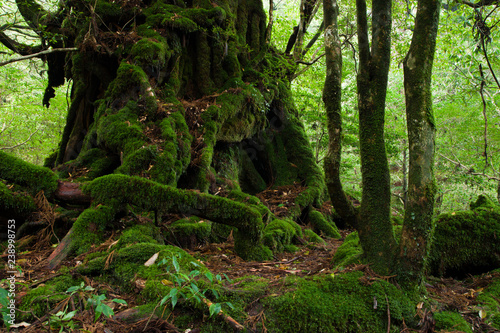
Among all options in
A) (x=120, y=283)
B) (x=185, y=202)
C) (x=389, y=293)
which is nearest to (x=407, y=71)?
(x=389, y=293)

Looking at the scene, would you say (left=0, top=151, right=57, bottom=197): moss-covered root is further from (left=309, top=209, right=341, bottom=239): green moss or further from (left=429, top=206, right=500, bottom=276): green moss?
(left=309, top=209, right=341, bottom=239): green moss

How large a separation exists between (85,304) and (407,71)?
3381mm

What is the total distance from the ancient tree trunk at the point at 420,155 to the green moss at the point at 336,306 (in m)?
0.33

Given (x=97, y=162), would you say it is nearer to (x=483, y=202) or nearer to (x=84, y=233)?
(x=84, y=233)


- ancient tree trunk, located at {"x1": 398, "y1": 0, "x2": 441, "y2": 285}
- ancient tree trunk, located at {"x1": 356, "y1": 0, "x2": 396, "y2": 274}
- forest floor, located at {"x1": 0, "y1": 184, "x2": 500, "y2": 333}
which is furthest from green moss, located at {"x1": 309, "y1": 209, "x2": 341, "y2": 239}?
ancient tree trunk, located at {"x1": 398, "y1": 0, "x2": 441, "y2": 285}

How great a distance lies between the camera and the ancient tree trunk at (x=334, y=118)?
10.3 feet

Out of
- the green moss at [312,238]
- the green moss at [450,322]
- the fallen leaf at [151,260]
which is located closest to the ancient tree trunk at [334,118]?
the green moss at [450,322]

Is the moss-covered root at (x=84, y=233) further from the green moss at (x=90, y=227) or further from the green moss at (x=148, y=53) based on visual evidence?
the green moss at (x=148, y=53)

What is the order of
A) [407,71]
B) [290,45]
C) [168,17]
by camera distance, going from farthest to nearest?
[290,45] < [168,17] < [407,71]

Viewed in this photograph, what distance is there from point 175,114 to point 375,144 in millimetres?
3813

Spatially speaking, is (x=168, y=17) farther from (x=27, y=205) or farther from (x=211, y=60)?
(x=27, y=205)

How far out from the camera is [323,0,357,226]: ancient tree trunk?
3152 mm

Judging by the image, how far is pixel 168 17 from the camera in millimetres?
6391

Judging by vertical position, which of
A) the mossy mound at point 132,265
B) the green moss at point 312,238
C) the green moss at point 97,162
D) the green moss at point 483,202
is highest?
the green moss at point 97,162
